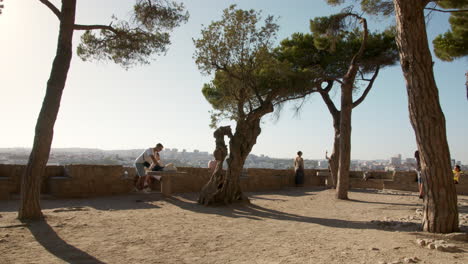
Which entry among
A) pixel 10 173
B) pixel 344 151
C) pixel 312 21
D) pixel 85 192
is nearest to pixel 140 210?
pixel 85 192

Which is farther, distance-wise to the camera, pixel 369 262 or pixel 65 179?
pixel 65 179

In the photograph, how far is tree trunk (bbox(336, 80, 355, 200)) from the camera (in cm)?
1049

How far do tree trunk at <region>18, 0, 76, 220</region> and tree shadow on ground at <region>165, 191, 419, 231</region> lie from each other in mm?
2964

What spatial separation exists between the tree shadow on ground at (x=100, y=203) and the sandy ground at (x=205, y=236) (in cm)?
3

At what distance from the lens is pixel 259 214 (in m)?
7.27

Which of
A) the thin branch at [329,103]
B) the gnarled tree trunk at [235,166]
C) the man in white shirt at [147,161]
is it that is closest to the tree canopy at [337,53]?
the thin branch at [329,103]

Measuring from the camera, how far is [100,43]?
8.59 meters

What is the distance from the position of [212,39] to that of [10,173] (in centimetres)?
575

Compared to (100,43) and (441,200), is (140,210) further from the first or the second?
(441,200)

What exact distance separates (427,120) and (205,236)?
3480 mm

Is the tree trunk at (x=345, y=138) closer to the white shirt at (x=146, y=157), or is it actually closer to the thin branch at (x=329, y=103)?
the thin branch at (x=329, y=103)

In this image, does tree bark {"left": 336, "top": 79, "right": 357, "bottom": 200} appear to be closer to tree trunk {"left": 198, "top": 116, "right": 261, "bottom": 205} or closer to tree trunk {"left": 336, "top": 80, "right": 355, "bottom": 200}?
tree trunk {"left": 336, "top": 80, "right": 355, "bottom": 200}

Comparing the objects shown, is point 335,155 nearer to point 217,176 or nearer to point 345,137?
point 345,137

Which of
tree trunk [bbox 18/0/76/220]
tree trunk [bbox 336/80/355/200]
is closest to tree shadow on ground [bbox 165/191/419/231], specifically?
tree trunk [bbox 18/0/76/220]
